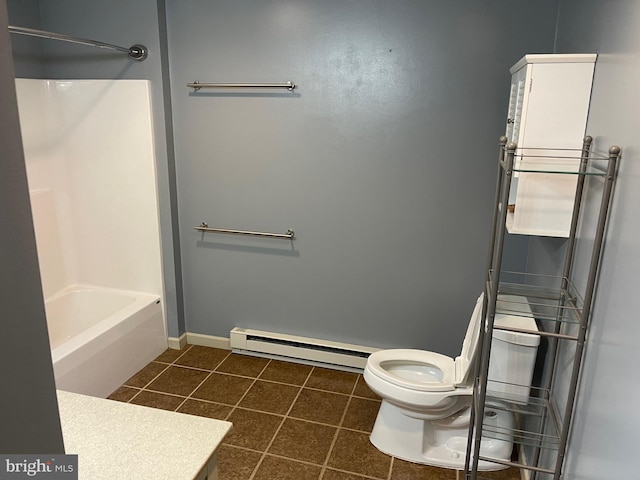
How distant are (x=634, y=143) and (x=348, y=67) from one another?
5.62 ft

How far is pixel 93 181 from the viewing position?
3.20 meters

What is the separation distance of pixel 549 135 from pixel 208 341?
2516mm

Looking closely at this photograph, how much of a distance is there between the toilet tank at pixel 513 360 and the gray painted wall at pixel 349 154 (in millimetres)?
748

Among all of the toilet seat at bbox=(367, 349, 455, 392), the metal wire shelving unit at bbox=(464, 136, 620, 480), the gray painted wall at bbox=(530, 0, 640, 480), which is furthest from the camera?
the toilet seat at bbox=(367, 349, 455, 392)

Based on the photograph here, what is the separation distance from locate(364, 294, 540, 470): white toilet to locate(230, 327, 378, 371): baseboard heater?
52 centimetres

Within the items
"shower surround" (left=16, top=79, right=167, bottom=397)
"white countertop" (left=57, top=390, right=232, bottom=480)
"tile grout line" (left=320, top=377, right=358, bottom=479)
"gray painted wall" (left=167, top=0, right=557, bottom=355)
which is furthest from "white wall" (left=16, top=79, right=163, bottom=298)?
"white countertop" (left=57, top=390, right=232, bottom=480)

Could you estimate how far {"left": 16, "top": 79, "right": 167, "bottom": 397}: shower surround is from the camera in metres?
3.00

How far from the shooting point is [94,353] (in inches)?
106

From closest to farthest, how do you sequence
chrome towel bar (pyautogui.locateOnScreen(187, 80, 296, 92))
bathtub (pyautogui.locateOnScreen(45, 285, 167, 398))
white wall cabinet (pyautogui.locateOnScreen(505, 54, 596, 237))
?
white wall cabinet (pyautogui.locateOnScreen(505, 54, 596, 237)) < bathtub (pyautogui.locateOnScreen(45, 285, 167, 398)) < chrome towel bar (pyautogui.locateOnScreen(187, 80, 296, 92))

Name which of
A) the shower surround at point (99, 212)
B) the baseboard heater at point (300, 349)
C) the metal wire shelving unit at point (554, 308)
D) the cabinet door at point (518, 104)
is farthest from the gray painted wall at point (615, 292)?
the shower surround at point (99, 212)

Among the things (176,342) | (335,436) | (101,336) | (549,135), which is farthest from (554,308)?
(176,342)

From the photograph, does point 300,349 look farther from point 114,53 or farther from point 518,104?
point 114,53

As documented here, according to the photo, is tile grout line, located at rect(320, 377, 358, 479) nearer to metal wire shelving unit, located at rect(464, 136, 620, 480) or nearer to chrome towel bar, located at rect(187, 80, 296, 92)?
metal wire shelving unit, located at rect(464, 136, 620, 480)

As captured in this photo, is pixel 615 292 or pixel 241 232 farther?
pixel 241 232
